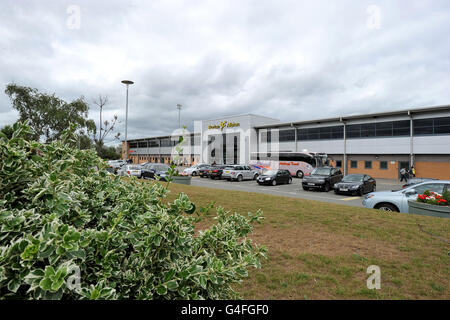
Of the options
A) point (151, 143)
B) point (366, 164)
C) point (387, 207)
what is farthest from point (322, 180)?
point (151, 143)

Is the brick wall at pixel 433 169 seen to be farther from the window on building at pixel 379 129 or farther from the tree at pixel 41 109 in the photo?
the tree at pixel 41 109

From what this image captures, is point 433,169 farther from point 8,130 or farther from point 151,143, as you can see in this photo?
point 151,143

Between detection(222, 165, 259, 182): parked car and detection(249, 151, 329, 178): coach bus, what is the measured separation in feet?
13.4

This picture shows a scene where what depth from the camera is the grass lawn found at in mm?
3188

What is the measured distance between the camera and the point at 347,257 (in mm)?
4188

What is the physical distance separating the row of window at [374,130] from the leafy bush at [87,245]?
3590 centimetres

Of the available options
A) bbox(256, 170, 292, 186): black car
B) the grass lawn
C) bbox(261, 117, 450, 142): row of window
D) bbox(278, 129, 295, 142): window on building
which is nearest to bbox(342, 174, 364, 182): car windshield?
bbox(256, 170, 292, 186): black car

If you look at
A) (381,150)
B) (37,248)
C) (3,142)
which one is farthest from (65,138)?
(381,150)

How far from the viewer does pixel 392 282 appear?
3414mm

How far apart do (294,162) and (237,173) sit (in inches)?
326
